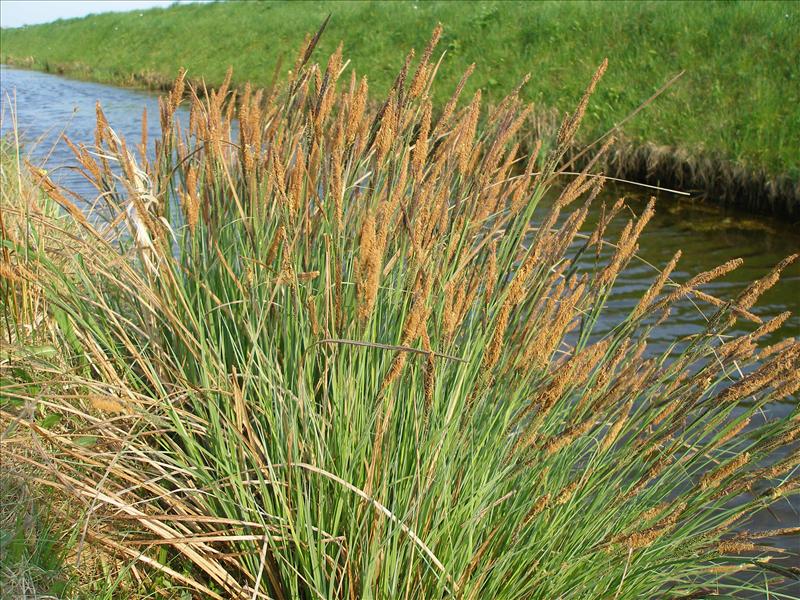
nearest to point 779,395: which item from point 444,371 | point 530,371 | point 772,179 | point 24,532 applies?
point 530,371

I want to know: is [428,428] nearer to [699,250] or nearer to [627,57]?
[699,250]

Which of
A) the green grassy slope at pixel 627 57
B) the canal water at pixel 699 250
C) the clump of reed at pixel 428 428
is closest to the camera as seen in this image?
the clump of reed at pixel 428 428

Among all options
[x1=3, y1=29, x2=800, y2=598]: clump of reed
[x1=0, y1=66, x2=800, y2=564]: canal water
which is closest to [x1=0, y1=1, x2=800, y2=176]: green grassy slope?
[x1=0, y1=66, x2=800, y2=564]: canal water

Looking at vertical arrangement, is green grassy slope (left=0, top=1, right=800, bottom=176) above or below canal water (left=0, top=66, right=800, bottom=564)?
above

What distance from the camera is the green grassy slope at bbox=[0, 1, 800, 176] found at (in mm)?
8984

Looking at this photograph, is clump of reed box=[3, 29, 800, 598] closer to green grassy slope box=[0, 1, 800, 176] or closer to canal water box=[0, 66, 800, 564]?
canal water box=[0, 66, 800, 564]

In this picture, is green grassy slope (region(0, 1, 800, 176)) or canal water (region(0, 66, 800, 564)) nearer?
canal water (region(0, 66, 800, 564))

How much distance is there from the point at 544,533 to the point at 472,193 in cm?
89

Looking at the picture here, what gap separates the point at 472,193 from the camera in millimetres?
2211

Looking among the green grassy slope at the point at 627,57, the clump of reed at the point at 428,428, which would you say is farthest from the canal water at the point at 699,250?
the clump of reed at the point at 428,428

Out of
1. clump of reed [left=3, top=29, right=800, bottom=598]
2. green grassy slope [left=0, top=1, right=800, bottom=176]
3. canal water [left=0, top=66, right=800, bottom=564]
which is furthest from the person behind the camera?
green grassy slope [left=0, top=1, right=800, bottom=176]

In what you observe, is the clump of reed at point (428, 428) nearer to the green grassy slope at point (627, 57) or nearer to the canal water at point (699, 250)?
the canal water at point (699, 250)

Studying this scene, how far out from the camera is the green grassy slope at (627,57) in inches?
354

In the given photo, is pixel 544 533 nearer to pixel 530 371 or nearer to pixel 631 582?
pixel 631 582
